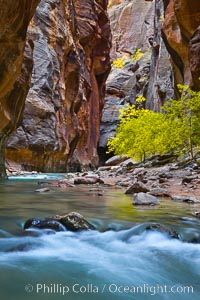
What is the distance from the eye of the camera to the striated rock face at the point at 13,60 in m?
11.0

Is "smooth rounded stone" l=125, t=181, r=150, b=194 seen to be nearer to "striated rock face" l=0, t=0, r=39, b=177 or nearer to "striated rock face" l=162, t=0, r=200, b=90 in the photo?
"striated rock face" l=0, t=0, r=39, b=177

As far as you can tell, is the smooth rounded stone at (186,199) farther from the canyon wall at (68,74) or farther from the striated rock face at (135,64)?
the striated rock face at (135,64)

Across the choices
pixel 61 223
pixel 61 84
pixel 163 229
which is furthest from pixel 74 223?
pixel 61 84

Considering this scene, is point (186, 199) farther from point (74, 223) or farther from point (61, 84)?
point (61, 84)

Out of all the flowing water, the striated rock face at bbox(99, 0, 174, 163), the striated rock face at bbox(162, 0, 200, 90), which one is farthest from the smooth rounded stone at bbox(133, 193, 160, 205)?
the striated rock face at bbox(99, 0, 174, 163)

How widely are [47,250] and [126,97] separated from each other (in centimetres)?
4887

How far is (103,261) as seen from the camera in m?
3.03

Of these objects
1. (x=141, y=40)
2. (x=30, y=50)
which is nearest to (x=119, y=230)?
(x=30, y=50)

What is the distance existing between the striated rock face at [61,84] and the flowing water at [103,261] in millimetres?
20400

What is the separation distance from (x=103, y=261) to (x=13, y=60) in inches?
464

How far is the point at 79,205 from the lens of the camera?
576cm

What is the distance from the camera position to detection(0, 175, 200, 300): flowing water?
92.3 inches

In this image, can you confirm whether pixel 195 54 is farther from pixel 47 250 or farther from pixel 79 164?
pixel 79 164

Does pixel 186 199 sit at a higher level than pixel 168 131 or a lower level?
lower
